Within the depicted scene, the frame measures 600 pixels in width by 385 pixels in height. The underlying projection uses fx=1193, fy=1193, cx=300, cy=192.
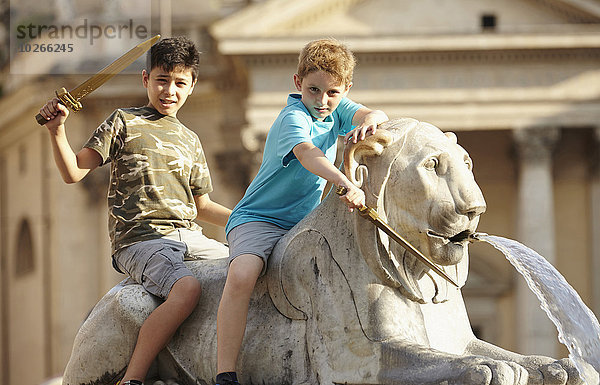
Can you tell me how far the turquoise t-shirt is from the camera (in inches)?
167

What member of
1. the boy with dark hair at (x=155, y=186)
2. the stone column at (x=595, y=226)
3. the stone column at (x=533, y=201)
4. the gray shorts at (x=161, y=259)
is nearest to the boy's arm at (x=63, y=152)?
the boy with dark hair at (x=155, y=186)

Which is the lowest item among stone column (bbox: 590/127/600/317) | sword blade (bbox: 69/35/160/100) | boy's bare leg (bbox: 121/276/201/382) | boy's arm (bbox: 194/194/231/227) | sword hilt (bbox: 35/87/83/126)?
stone column (bbox: 590/127/600/317)

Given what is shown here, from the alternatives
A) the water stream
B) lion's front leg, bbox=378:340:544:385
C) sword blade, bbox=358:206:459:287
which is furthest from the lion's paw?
sword blade, bbox=358:206:459:287

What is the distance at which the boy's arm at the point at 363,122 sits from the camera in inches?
154

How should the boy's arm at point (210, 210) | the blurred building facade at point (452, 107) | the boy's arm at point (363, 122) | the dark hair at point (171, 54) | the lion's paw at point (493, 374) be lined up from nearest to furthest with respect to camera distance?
the lion's paw at point (493, 374) → the boy's arm at point (363, 122) → the dark hair at point (171, 54) → the boy's arm at point (210, 210) → the blurred building facade at point (452, 107)

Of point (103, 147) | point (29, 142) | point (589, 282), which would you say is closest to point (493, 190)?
point (589, 282)

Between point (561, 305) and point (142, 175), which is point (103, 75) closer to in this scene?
point (142, 175)

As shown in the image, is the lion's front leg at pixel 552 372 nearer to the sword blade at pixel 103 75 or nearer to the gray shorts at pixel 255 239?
the gray shorts at pixel 255 239

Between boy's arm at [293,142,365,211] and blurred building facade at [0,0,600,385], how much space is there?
18.1 metres

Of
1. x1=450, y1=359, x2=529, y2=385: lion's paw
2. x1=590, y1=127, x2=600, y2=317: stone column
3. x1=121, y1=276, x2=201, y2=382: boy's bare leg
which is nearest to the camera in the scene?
x1=450, y1=359, x2=529, y2=385: lion's paw

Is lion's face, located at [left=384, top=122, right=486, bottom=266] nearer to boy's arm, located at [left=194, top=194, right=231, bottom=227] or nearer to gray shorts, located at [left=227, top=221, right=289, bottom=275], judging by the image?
gray shorts, located at [left=227, top=221, right=289, bottom=275]

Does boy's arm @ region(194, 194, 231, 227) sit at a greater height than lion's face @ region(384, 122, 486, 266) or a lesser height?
lesser

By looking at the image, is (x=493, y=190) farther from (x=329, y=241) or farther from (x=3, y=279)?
(x=329, y=241)

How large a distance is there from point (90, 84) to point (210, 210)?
3.01ft
